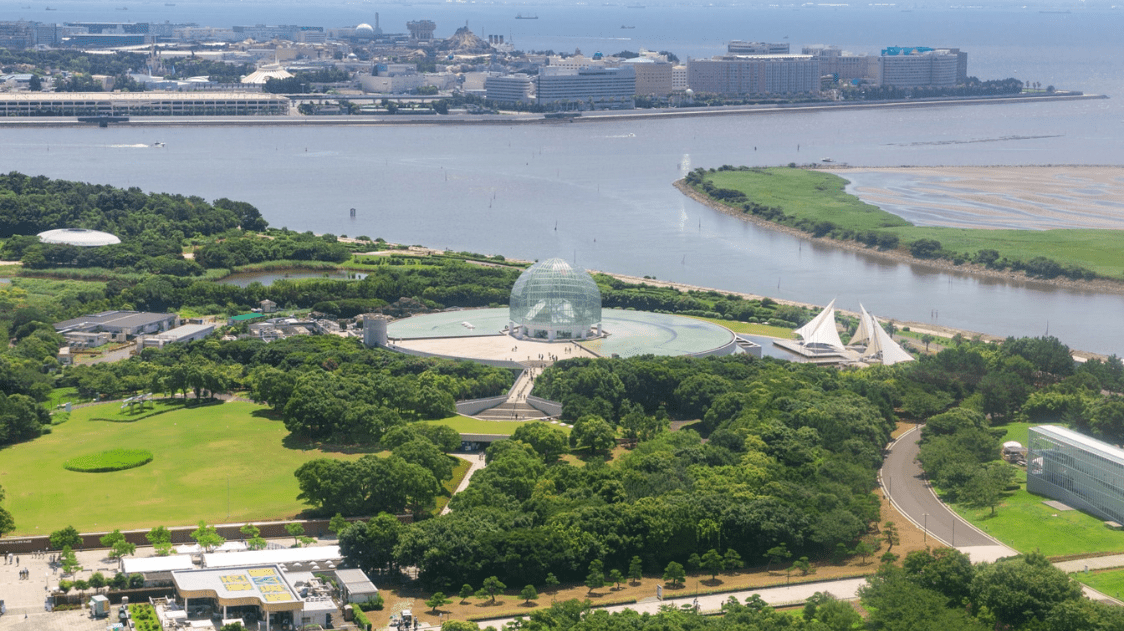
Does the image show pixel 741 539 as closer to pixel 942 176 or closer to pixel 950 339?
pixel 950 339

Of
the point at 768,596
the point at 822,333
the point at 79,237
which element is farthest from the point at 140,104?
the point at 768,596

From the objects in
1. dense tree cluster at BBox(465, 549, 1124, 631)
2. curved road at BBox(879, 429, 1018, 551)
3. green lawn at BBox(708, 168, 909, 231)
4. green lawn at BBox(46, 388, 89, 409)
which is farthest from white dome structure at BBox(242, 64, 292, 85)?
dense tree cluster at BBox(465, 549, 1124, 631)

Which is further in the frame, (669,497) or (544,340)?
(544,340)

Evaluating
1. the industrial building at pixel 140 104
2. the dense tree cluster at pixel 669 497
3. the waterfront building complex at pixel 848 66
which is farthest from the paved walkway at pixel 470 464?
the waterfront building complex at pixel 848 66

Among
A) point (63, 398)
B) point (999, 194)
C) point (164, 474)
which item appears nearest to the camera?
point (164, 474)

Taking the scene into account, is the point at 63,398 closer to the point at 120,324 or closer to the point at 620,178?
the point at 120,324

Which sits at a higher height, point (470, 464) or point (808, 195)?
point (808, 195)

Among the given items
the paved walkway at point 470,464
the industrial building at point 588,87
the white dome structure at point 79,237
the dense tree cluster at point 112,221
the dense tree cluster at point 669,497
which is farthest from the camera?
the industrial building at point 588,87

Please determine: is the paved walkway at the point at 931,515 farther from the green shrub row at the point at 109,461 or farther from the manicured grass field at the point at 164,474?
the green shrub row at the point at 109,461
